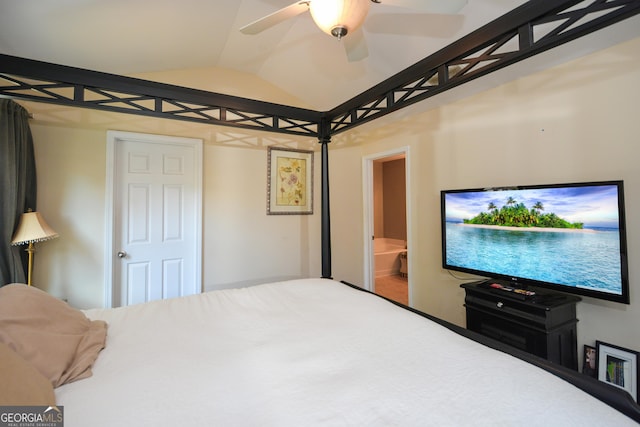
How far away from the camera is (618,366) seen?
1.60m

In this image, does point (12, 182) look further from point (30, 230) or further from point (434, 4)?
point (434, 4)

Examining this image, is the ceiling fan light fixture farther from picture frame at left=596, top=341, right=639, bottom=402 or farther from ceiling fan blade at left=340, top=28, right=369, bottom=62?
picture frame at left=596, top=341, right=639, bottom=402

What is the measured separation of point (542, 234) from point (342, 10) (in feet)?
6.10

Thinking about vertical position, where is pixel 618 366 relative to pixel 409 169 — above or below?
below

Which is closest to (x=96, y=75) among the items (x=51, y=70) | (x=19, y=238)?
(x=51, y=70)

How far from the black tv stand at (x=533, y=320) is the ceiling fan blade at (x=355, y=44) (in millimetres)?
1867

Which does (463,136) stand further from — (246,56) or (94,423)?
(94,423)

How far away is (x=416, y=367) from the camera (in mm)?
938

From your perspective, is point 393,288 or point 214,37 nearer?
point 214,37

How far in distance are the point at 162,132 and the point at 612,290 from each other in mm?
3733

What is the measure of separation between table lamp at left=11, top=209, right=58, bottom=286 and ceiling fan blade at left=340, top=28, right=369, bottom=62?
256 cm

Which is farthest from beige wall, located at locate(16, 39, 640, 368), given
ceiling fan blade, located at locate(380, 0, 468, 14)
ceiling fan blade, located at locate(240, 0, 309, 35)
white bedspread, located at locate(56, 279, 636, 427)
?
ceiling fan blade, located at locate(240, 0, 309, 35)

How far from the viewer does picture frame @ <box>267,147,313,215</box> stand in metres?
3.35

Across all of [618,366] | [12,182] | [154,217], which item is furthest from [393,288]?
[12,182]
